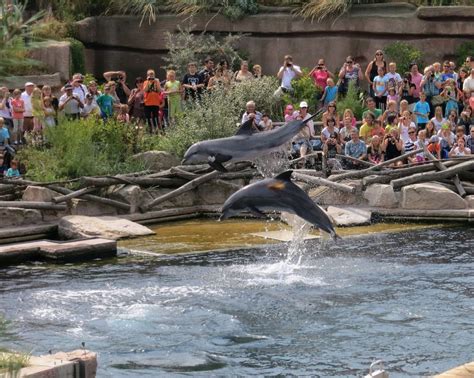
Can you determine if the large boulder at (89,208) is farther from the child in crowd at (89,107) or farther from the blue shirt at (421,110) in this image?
the blue shirt at (421,110)

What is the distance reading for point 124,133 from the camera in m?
20.9

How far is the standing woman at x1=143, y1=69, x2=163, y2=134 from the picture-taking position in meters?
22.7

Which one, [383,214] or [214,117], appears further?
[214,117]

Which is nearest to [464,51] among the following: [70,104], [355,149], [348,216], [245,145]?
[355,149]

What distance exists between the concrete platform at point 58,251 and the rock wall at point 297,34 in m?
11.1

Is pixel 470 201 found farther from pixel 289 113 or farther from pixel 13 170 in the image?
pixel 13 170

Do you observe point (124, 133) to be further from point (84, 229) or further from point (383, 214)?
point (383, 214)

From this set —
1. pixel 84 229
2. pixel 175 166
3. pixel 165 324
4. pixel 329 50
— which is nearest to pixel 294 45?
pixel 329 50

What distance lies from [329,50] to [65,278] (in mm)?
12709

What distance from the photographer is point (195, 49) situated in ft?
85.8

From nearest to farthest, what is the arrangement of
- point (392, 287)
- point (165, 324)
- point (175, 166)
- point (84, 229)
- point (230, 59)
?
point (165, 324), point (392, 287), point (84, 229), point (175, 166), point (230, 59)

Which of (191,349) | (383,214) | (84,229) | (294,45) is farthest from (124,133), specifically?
(191,349)

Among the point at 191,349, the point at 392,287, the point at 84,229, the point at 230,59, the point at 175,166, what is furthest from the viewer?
the point at 230,59

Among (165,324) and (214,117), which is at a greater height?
(214,117)
